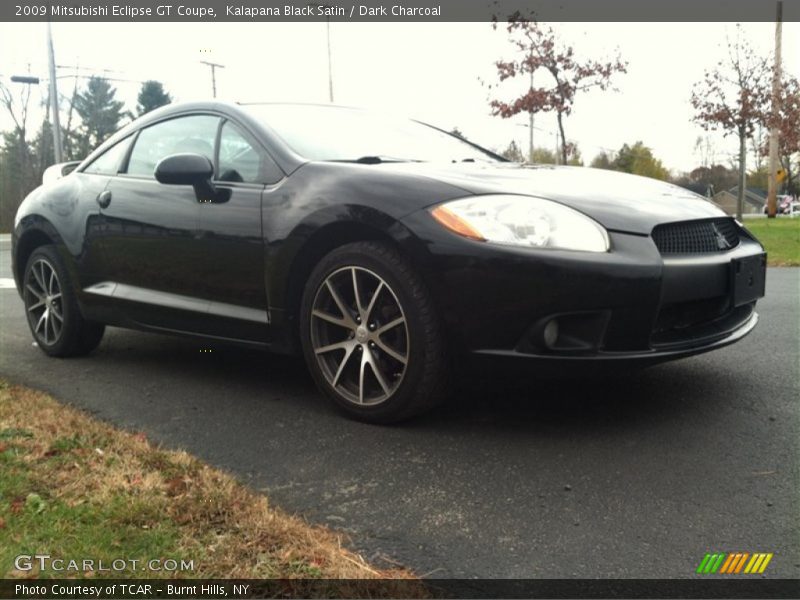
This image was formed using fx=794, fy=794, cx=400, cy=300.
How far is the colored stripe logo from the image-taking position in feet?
6.57

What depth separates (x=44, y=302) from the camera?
4.88 meters

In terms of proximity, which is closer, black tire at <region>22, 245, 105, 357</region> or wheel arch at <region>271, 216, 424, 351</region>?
wheel arch at <region>271, 216, 424, 351</region>

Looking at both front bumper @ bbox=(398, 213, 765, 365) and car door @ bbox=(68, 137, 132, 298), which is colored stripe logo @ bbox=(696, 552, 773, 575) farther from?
car door @ bbox=(68, 137, 132, 298)

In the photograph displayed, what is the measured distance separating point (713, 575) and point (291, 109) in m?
3.04

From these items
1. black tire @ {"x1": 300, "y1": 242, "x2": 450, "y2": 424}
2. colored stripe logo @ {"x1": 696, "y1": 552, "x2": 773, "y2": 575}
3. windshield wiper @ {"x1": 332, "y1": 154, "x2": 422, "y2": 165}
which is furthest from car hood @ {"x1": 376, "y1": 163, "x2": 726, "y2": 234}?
colored stripe logo @ {"x1": 696, "y1": 552, "x2": 773, "y2": 575}

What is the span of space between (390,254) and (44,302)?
2785mm

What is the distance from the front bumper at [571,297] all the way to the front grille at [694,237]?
2.4 inches

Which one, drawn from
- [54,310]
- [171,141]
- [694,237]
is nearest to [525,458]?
[694,237]

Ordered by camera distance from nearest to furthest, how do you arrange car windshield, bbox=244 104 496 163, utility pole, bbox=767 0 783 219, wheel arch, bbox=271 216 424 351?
wheel arch, bbox=271 216 424 351 → car windshield, bbox=244 104 496 163 → utility pole, bbox=767 0 783 219

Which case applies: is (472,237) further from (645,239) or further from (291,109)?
(291,109)

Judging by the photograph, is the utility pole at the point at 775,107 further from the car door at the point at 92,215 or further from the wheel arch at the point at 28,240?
the wheel arch at the point at 28,240

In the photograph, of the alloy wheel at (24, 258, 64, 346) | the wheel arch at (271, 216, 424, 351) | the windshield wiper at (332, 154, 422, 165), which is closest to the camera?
the wheel arch at (271, 216, 424, 351)

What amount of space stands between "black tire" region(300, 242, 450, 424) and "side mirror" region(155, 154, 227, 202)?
2.55ft

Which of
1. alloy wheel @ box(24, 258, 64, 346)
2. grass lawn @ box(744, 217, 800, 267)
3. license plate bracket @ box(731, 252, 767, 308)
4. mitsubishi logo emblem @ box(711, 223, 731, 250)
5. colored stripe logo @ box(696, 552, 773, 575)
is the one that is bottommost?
grass lawn @ box(744, 217, 800, 267)
